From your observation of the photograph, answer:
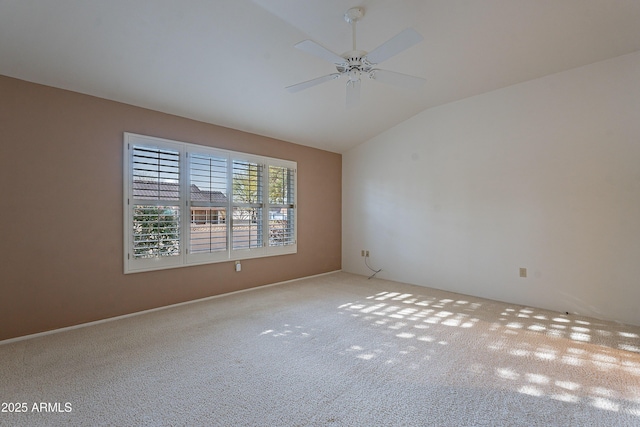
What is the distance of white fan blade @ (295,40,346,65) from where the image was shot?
2090 mm

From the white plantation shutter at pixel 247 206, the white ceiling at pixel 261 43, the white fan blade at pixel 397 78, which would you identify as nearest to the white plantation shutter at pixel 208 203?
the white plantation shutter at pixel 247 206

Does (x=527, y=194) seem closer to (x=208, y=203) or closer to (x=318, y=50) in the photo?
(x=318, y=50)

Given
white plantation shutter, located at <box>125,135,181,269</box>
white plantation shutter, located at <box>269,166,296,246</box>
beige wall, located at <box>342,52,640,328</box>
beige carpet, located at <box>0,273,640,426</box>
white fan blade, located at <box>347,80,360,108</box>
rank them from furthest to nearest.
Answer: white plantation shutter, located at <box>269,166,296,246</box>, white plantation shutter, located at <box>125,135,181,269</box>, beige wall, located at <box>342,52,640,328</box>, white fan blade, located at <box>347,80,360,108</box>, beige carpet, located at <box>0,273,640,426</box>

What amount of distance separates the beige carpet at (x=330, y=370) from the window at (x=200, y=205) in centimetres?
85

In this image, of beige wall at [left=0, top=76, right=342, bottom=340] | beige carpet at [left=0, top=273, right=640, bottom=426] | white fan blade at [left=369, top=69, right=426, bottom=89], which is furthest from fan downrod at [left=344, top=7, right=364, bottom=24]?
beige carpet at [left=0, top=273, right=640, bottom=426]

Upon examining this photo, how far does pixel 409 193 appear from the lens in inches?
198

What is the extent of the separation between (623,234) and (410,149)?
113 inches

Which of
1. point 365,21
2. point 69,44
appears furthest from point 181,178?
point 365,21

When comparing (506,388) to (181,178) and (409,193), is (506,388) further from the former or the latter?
(181,178)

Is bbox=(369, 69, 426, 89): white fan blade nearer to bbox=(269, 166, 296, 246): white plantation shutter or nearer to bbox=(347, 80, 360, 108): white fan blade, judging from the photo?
bbox=(347, 80, 360, 108): white fan blade

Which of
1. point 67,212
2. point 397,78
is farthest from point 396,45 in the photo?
point 67,212

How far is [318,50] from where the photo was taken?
2176 millimetres

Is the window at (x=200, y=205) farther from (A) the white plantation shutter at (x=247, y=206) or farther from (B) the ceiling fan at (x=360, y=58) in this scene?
(B) the ceiling fan at (x=360, y=58)

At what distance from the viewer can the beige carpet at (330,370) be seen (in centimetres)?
176
